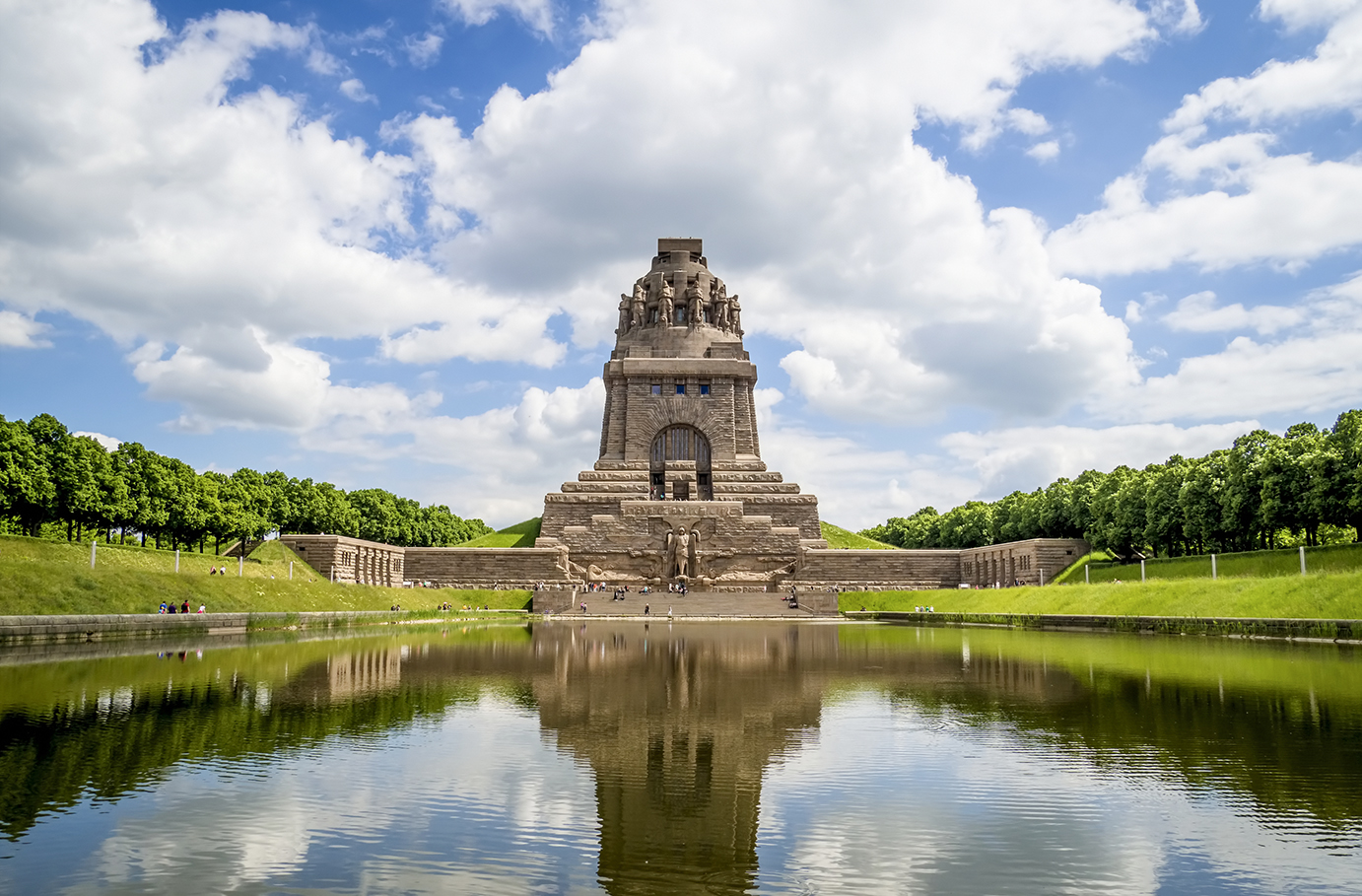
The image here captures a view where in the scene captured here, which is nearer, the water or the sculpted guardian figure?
the water

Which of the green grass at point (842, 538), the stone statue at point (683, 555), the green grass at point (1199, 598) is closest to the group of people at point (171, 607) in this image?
the green grass at point (1199, 598)

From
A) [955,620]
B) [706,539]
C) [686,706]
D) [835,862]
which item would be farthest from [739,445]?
[835,862]

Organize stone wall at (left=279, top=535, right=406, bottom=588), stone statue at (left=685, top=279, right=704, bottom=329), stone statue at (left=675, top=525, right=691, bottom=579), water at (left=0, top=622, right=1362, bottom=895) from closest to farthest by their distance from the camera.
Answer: water at (left=0, top=622, right=1362, bottom=895)
stone wall at (left=279, top=535, right=406, bottom=588)
stone statue at (left=675, top=525, right=691, bottom=579)
stone statue at (left=685, top=279, right=704, bottom=329)

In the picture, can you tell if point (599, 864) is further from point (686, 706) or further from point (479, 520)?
point (479, 520)

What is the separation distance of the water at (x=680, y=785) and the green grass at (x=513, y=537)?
52641 millimetres

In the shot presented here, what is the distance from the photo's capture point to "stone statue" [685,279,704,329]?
70.0 meters

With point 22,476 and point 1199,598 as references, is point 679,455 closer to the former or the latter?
point 22,476

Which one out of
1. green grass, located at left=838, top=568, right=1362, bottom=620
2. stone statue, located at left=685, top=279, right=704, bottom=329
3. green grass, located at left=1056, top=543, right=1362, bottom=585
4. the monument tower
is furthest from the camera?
stone statue, located at left=685, top=279, right=704, bottom=329

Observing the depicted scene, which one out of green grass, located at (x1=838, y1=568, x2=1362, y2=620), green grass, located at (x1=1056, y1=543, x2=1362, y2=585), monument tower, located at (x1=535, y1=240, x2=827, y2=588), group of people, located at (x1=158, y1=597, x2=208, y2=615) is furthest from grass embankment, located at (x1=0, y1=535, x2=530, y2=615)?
green grass, located at (x1=1056, y1=543, x2=1362, y2=585)

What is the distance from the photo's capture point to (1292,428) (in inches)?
1693

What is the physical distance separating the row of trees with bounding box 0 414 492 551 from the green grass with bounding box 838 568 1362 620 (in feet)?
122

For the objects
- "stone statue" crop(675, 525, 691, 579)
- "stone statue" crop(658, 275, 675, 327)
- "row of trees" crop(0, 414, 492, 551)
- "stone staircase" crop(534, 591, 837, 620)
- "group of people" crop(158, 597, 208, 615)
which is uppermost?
"stone statue" crop(658, 275, 675, 327)

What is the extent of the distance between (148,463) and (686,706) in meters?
43.9

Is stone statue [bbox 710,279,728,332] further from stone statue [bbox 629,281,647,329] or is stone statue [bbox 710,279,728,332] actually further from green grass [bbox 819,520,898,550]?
green grass [bbox 819,520,898,550]
